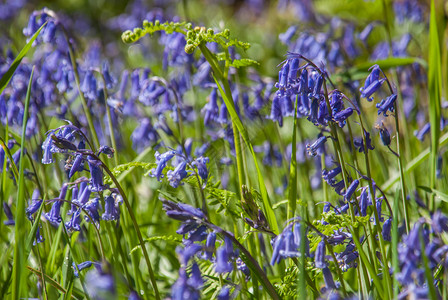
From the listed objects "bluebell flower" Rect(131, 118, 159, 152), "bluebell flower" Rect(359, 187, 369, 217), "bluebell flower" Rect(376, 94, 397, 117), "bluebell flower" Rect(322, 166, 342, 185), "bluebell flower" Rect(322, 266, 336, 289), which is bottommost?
"bluebell flower" Rect(322, 266, 336, 289)

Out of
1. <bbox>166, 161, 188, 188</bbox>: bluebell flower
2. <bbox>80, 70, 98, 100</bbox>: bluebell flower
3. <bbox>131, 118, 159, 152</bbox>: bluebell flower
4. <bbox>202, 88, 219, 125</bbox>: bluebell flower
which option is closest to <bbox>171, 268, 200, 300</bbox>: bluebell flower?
<bbox>166, 161, 188, 188</bbox>: bluebell flower

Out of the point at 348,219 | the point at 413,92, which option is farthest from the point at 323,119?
the point at 413,92

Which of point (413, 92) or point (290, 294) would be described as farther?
point (413, 92)

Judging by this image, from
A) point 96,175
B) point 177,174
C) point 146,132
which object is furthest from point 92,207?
Answer: point 146,132

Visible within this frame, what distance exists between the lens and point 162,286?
133 inches

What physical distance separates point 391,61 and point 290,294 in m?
1.67

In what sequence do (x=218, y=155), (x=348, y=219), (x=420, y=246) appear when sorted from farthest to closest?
(x=218, y=155) → (x=348, y=219) → (x=420, y=246)

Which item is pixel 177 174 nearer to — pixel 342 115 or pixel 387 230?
pixel 342 115

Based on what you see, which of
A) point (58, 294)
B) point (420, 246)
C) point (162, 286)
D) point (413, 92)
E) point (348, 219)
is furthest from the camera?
point (413, 92)

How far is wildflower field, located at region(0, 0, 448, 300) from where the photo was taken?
6.69 feet

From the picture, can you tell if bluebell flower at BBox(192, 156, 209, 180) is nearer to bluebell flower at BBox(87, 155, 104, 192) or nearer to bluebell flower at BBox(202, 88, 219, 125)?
bluebell flower at BBox(87, 155, 104, 192)

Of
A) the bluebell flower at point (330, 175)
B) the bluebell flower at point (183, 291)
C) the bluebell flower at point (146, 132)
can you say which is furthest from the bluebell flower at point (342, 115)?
the bluebell flower at point (146, 132)

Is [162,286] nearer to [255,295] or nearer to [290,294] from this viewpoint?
[255,295]

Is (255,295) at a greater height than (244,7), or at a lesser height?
lesser
